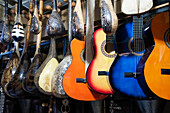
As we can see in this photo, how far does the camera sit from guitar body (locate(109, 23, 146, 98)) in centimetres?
54

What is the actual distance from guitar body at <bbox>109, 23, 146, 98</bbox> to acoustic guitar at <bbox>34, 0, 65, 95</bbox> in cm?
32

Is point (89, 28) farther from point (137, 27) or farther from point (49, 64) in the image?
point (49, 64)

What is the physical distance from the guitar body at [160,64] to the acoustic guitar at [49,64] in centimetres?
45

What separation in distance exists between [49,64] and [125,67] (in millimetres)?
479

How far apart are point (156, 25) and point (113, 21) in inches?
6.3

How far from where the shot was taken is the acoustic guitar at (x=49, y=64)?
2.54 feet

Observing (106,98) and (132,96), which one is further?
(106,98)

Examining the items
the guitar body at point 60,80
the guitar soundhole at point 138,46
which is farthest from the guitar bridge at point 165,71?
the guitar body at point 60,80

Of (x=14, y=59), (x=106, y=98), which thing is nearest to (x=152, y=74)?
(x=106, y=98)

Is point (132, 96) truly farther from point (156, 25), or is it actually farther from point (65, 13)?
point (65, 13)

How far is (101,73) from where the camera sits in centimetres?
63

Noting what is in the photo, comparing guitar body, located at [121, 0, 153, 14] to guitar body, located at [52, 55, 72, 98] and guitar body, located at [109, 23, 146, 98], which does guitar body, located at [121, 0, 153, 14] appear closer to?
guitar body, located at [109, 23, 146, 98]

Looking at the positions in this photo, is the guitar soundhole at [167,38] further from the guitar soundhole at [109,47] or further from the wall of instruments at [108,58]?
the guitar soundhole at [109,47]

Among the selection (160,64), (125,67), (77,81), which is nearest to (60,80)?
(77,81)
